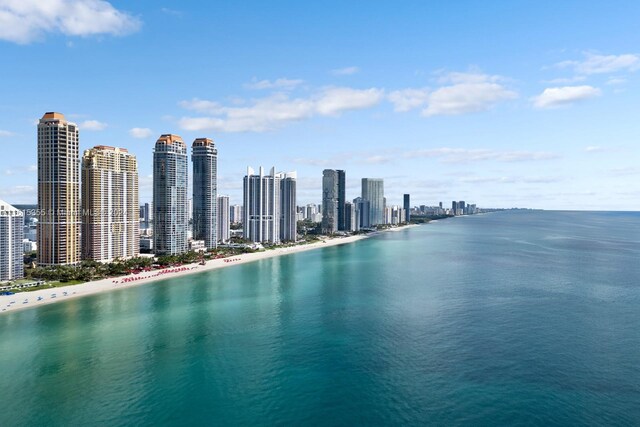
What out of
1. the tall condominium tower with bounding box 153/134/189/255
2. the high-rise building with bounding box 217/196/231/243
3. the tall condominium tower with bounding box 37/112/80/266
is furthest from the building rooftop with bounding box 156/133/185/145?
the high-rise building with bounding box 217/196/231/243

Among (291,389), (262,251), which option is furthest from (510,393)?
(262,251)

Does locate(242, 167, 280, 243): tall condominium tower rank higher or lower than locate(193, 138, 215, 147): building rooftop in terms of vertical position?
lower

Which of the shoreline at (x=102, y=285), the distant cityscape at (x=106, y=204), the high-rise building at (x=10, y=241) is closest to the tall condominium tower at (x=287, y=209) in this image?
→ the distant cityscape at (x=106, y=204)

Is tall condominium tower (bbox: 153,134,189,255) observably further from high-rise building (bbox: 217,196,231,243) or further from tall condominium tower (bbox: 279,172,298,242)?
tall condominium tower (bbox: 279,172,298,242)

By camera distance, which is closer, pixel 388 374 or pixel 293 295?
pixel 388 374

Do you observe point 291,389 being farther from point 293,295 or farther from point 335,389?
point 293,295

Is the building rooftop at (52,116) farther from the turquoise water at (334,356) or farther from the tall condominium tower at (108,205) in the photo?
the turquoise water at (334,356)

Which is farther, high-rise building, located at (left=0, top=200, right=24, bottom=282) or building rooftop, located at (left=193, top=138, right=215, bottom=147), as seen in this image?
building rooftop, located at (left=193, top=138, right=215, bottom=147)
